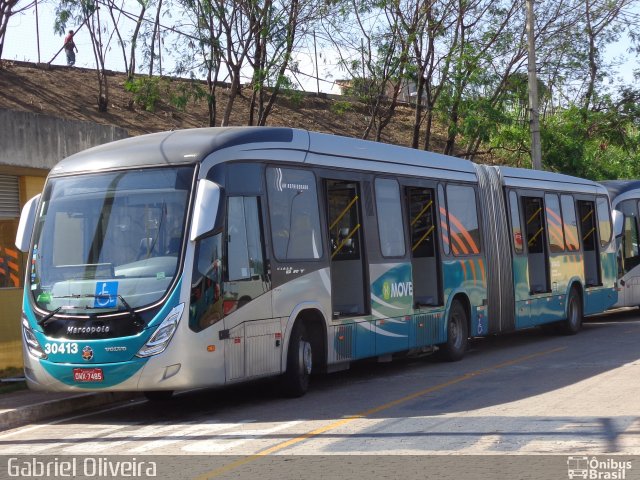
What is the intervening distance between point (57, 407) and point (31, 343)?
1128mm

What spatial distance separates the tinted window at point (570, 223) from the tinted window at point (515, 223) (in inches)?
89.5

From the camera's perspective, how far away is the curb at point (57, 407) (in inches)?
457

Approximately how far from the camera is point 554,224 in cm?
2119

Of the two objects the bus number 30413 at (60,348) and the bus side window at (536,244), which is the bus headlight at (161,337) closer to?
the bus number 30413 at (60,348)

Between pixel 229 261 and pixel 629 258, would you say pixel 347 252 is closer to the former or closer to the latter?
pixel 229 261

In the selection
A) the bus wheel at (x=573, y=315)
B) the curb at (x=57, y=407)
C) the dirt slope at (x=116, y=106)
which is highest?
the dirt slope at (x=116, y=106)

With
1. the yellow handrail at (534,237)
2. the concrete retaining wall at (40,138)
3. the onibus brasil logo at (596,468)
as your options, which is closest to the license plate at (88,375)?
the onibus brasil logo at (596,468)

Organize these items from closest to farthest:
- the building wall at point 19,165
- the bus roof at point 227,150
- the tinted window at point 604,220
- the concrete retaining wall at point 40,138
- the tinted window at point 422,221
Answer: the bus roof at point 227,150 < the building wall at point 19,165 < the tinted window at point 422,221 < the concrete retaining wall at point 40,138 < the tinted window at point 604,220

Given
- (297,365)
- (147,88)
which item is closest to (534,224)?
(297,365)

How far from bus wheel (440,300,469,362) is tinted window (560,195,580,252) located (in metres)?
5.23

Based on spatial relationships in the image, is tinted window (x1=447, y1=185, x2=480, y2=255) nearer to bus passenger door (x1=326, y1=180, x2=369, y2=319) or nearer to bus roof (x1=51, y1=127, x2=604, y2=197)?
bus roof (x1=51, y1=127, x2=604, y2=197)

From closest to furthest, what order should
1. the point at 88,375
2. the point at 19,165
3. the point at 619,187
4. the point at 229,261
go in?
1. the point at 88,375
2. the point at 229,261
3. the point at 19,165
4. the point at 619,187

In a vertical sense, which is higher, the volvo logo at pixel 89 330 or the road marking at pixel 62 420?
the volvo logo at pixel 89 330

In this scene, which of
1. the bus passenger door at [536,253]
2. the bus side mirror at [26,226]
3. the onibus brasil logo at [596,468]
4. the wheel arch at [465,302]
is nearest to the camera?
the onibus brasil logo at [596,468]
